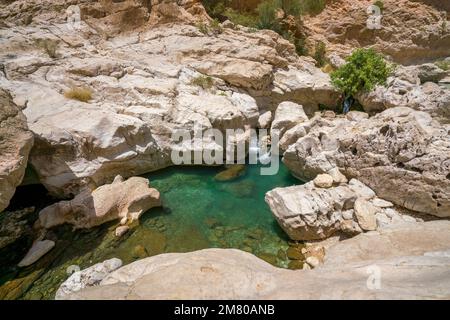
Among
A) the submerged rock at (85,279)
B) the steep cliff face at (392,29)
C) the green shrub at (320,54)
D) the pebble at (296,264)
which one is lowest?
the pebble at (296,264)

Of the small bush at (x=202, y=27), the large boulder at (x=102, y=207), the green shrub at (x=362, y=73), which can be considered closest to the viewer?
the large boulder at (x=102, y=207)

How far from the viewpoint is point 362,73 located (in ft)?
46.1

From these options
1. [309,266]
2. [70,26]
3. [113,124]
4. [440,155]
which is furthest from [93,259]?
[70,26]

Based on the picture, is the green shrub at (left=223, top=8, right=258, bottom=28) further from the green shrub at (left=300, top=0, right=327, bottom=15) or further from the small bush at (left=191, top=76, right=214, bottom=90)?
the small bush at (left=191, top=76, right=214, bottom=90)

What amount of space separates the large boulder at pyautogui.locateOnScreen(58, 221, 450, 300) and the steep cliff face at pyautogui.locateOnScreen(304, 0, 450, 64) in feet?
68.2

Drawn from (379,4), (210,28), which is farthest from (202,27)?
(379,4)

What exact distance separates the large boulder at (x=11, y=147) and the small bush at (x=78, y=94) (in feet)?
12.6

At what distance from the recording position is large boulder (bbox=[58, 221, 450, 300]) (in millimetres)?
3852

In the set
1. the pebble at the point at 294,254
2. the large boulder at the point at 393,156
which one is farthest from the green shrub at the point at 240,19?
the pebble at the point at 294,254

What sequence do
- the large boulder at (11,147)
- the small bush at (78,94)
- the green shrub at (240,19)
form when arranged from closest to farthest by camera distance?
the large boulder at (11,147) → the small bush at (78,94) → the green shrub at (240,19)

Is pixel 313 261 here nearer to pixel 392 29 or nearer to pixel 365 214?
pixel 365 214

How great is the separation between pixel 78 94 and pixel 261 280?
10605mm

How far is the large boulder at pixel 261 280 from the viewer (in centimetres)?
385

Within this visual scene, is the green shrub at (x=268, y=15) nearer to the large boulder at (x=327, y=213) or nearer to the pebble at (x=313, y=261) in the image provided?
the large boulder at (x=327, y=213)
